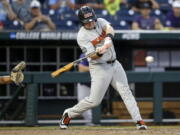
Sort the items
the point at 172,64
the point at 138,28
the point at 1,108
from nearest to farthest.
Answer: the point at 1,108 < the point at 138,28 < the point at 172,64

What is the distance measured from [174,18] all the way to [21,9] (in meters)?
3.12

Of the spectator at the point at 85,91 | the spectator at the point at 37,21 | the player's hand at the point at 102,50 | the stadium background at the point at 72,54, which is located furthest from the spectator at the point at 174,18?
the player's hand at the point at 102,50

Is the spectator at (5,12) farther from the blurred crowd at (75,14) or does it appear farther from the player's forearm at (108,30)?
the player's forearm at (108,30)

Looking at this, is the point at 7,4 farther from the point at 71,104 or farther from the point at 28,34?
the point at 71,104

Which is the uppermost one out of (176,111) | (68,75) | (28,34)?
(28,34)

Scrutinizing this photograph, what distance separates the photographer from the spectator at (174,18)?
38.8ft

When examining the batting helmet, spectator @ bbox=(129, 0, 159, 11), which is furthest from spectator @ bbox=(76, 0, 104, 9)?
the batting helmet

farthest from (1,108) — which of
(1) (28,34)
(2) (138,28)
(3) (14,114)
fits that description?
(2) (138,28)

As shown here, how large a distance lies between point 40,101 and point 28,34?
1.55m

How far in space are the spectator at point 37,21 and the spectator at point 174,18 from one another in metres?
2.36

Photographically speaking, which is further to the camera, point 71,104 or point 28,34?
point 71,104

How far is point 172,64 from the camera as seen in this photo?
492 inches

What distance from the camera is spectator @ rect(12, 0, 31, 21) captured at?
1184cm

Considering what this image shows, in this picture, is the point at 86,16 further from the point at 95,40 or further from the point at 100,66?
the point at 100,66
